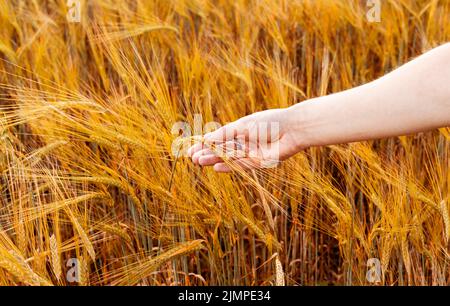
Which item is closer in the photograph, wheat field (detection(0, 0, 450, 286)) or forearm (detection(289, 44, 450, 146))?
forearm (detection(289, 44, 450, 146))

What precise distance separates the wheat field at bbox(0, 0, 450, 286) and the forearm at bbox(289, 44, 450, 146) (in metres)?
0.15

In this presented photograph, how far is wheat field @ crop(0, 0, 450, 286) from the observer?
125 cm

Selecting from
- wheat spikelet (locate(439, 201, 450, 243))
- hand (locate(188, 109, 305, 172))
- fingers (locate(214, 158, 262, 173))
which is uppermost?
hand (locate(188, 109, 305, 172))

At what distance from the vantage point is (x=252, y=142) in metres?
1.30

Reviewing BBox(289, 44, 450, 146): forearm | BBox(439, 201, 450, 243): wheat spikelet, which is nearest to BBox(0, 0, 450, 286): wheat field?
BBox(439, 201, 450, 243): wheat spikelet

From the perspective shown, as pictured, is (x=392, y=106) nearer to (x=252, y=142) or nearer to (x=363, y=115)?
(x=363, y=115)

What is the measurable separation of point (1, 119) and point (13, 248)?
0.26 m

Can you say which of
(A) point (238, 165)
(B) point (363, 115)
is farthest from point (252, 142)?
(B) point (363, 115)

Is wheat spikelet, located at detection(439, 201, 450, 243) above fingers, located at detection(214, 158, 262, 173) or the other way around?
the other way around

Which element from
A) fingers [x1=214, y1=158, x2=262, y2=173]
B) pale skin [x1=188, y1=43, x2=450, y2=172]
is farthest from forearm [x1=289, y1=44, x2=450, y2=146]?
fingers [x1=214, y1=158, x2=262, y2=173]

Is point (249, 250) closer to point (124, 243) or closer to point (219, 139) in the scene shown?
point (124, 243)

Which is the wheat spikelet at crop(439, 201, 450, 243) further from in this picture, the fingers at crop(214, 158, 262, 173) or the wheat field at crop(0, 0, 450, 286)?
the fingers at crop(214, 158, 262, 173)

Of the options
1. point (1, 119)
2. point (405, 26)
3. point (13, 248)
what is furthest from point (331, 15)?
point (13, 248)
